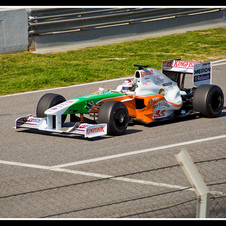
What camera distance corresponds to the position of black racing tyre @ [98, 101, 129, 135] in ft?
28.5

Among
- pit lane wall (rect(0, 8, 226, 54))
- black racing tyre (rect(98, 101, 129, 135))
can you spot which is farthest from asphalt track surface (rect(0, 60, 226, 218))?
pit lane wall (rect(0, 8, 226, 54))

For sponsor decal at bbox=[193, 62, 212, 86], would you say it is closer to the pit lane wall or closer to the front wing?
the front wing

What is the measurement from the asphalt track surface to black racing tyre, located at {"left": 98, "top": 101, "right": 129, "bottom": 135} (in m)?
0.16

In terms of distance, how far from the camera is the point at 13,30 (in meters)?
15.9

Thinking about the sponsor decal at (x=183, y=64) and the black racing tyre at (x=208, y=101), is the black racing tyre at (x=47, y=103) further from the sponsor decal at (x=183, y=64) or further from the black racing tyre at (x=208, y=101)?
the sponsor decal at (x=183, y=64)

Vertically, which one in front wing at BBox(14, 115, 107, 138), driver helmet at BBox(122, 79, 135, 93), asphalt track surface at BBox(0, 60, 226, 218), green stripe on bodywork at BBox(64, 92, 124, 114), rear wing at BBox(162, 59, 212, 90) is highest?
rear wing at BBox(162, 59, 212, 90)

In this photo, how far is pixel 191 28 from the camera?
20000mm

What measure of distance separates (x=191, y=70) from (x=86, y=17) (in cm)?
734

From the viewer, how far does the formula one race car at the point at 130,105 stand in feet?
28.7

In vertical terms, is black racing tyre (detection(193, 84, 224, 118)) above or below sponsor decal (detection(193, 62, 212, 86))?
below

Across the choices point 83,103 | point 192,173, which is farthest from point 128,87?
point 192,173

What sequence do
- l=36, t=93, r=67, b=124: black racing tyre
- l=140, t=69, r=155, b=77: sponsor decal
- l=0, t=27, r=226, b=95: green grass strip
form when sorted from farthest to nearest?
l=0, t=27, r=226, b=95: green grass strip < l=140, t=69, r=155, b=77: sponsor decal < l=36, t=93, r=67, b=124: black racing tyre

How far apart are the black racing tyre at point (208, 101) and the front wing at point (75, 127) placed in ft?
7.76

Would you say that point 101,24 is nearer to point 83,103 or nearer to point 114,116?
point 83,103
